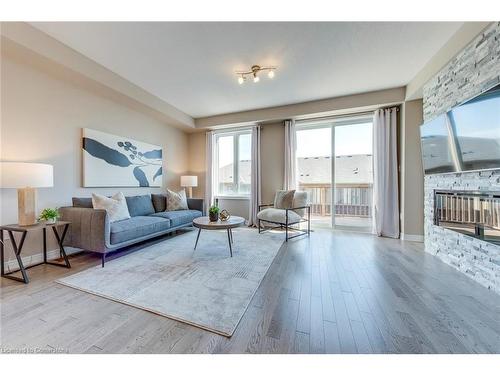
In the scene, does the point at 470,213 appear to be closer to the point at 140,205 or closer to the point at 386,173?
the point at 386,173

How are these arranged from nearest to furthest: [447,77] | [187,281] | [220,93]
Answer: [187,281] → [447,77] → [220,93]

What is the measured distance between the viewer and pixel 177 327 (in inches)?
56.1

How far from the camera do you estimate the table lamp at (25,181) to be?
199cm

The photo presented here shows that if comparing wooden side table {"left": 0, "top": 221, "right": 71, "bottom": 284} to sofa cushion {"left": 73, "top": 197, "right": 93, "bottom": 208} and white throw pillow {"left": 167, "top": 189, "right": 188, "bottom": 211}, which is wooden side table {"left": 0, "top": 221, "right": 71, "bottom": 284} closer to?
sofa cushion {"left": 73, "top": 197, "right": 93, "bottom": 208}

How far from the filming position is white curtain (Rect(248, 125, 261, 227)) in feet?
15.6

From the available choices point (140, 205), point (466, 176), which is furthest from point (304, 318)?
point (140, 205)

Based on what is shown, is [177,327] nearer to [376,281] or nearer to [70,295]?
[70,295]

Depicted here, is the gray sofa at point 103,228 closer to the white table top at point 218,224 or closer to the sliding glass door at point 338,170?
the white table top at point 218,224

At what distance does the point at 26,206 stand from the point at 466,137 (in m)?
4.73

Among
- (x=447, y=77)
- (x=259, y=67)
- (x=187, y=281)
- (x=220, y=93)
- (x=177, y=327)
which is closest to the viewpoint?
(x=177, y=327)

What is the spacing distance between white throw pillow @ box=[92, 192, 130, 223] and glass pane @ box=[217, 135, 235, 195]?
8.59ft
